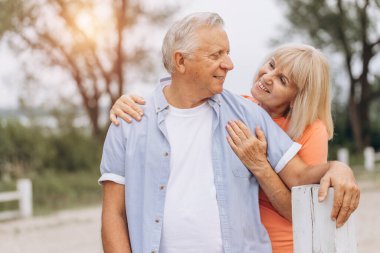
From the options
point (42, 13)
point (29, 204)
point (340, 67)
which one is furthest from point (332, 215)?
point (340, 67)

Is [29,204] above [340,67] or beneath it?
beneath

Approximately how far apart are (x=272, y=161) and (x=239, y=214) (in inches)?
9.0

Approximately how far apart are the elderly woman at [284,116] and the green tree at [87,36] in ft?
62.3

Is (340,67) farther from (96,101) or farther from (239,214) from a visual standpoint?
(239,214)

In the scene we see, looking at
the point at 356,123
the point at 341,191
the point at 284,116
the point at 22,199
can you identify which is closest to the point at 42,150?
the point at 22,199

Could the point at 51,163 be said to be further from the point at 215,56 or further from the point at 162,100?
the point at 215,56

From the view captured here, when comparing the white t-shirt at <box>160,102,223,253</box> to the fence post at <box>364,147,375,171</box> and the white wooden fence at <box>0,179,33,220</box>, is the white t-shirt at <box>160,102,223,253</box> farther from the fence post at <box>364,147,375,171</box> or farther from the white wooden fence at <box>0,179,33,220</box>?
the fence post at <box>364,147,375,171</box>

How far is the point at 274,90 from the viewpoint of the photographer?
9.75 feet

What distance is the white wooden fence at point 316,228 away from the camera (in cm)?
200

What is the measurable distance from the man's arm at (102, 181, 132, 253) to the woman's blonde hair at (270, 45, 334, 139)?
727mm

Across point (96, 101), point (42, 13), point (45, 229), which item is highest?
point (42, 13)

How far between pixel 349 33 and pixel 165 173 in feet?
93.8

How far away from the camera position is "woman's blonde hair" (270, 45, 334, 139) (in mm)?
2836

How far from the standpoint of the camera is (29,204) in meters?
15.0
